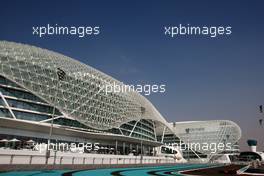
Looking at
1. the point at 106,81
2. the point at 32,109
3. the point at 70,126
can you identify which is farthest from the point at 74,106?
the point at 106,81

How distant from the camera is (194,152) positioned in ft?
518

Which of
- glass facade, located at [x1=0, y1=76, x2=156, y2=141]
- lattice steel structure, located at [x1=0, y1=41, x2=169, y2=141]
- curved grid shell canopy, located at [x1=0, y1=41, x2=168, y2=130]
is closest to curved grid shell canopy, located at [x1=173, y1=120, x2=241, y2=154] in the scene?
lattice steel structure, located at [x1=0, y1=41, x2=169, y2=141]

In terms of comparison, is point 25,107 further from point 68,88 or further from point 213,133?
point 213,133

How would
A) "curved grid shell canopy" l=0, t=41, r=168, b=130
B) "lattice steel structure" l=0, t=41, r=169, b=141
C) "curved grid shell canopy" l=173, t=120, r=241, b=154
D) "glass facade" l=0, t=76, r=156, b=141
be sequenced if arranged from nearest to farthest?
"glass facade" l=0, t=76, r=156, b=141, "lattice steel structure" l=0, t=41, r=169, b=141, "curved grid shell canopy" l=0, t=41, r=168, b=130, "curved grid shell canopy" l=173, t=120, r=241, b=154

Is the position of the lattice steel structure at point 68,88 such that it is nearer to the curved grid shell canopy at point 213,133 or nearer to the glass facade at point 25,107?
the glass facade at point 25,107

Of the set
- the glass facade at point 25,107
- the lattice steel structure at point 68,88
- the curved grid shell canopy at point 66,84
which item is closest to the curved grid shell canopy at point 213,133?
the lattice steel structure at point 68,88

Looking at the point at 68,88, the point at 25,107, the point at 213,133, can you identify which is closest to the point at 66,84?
the point at 68,88

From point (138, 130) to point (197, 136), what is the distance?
8390 cm

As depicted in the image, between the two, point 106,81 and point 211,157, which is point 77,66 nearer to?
point 106,81

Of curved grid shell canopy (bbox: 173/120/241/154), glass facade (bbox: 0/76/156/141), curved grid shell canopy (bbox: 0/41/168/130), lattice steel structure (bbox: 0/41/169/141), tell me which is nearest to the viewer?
glass facade (bbox: 0/76/156/141)

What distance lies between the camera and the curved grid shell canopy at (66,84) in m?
59.8

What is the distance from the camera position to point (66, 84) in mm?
68688

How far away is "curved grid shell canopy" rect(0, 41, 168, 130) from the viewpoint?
59.8 metres

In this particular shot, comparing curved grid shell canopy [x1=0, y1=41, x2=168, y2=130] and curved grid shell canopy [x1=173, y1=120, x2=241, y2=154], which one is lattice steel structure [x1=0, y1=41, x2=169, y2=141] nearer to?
curved grid shell canopy [x1=0, y1=41, x2=168, y2=130]
